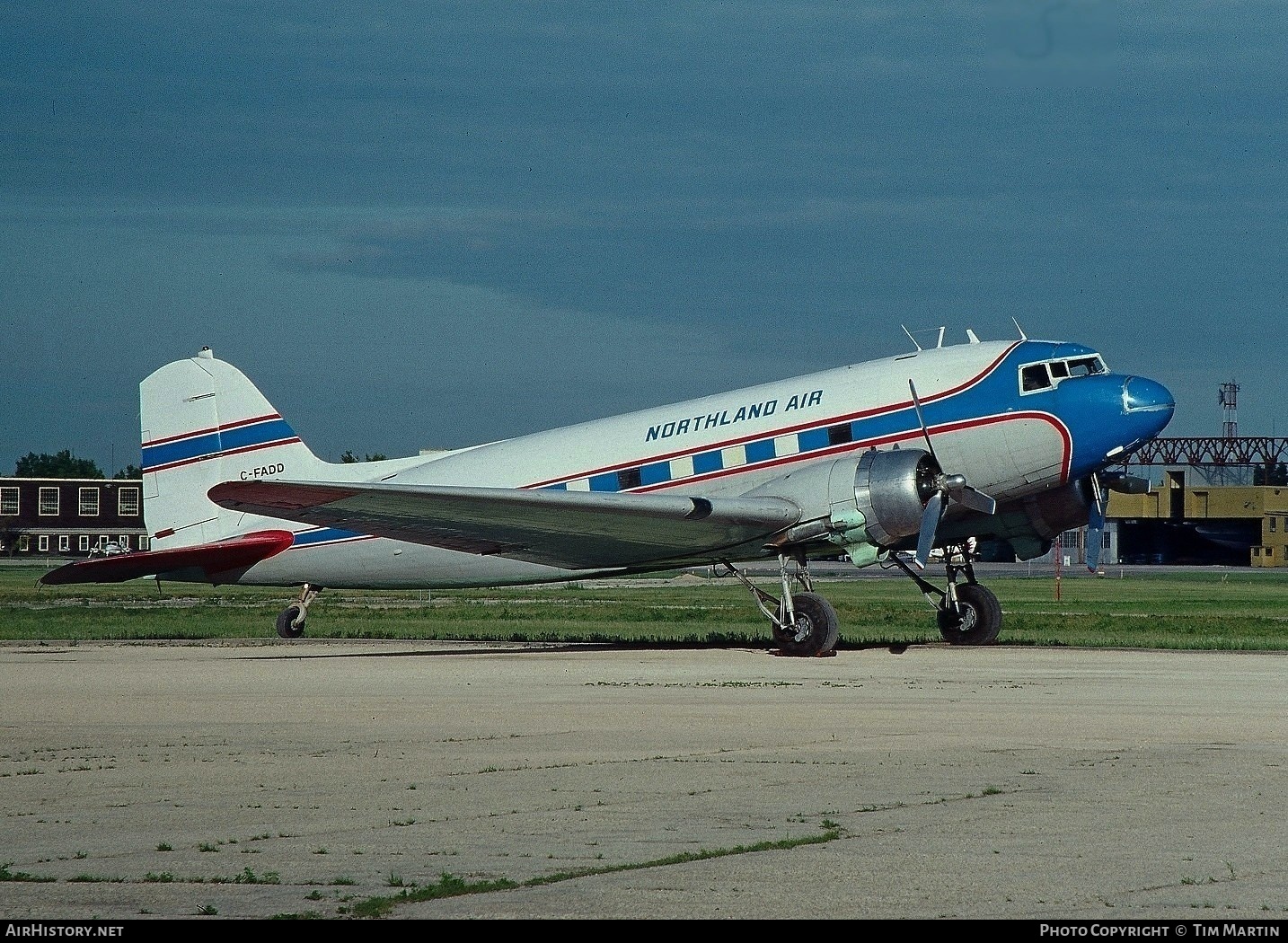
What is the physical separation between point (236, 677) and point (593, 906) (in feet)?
48.8

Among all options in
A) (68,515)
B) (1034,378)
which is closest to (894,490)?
(1034,378)

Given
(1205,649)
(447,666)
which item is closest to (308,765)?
(447,666)

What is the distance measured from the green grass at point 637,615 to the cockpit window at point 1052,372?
18.0 feet

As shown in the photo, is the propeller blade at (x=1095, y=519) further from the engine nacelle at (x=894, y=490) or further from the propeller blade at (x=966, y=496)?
the engine nacelle at (x=894, y=490)

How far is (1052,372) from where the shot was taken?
23984 mm

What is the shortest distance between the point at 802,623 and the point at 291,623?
11.0 m

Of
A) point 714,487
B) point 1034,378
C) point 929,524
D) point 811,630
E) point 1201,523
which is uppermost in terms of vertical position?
point 1201,523

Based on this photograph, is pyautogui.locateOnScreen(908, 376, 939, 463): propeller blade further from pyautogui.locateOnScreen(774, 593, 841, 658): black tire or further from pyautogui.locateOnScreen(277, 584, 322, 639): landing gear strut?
pyautogui.locateOnScreen(277, 584, 322, 639): landing gear strut

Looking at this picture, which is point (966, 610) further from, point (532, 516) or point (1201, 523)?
point (1201, 523)

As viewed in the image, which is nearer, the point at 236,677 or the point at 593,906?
the point at 593,906

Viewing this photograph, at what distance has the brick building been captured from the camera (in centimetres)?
13388

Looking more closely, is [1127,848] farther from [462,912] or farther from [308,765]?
[308,765]

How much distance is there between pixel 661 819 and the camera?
378 inches

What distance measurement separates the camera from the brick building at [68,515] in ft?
439
